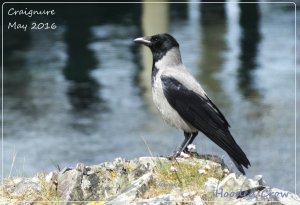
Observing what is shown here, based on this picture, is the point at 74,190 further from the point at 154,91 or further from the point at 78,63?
the point at 78,63

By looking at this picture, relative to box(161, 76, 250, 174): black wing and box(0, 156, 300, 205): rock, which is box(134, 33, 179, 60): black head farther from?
box(0, 156, 300, 205): rock

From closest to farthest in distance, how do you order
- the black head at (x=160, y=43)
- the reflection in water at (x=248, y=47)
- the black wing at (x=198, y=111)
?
the black wing at (x=198, y=111) → the black head at (x=160, y=43) → the reflection in water at (x=248, y=47)

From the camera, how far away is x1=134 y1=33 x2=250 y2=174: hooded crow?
8.78 meters

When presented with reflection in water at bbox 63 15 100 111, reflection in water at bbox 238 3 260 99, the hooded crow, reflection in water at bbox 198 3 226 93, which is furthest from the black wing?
reflection in water at bbox 198 3 226 93

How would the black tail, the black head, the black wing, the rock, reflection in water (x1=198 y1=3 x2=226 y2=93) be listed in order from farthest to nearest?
reflection in water (x1=198 y1=3 x2=226 y2=93) → the black head → the black wing → the black tail → the rock

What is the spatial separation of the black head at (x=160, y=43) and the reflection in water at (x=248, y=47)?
1115 centimetres

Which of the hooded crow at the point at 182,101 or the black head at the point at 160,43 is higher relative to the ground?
the black head at the point at 160,43

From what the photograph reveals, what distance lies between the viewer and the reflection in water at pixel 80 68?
20.6 m

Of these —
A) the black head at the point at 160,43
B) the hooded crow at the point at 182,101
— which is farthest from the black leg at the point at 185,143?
the black head at the point at 160,43

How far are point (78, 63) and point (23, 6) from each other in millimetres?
13250

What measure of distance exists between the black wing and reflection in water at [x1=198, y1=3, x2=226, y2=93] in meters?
11.6

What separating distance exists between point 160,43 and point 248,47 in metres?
18.5

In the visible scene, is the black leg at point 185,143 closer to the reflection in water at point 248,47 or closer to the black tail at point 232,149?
the black tail at point 232,149

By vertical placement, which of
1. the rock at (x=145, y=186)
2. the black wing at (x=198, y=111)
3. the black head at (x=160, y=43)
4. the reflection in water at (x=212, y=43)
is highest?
the black head at (x=160, y=43)
